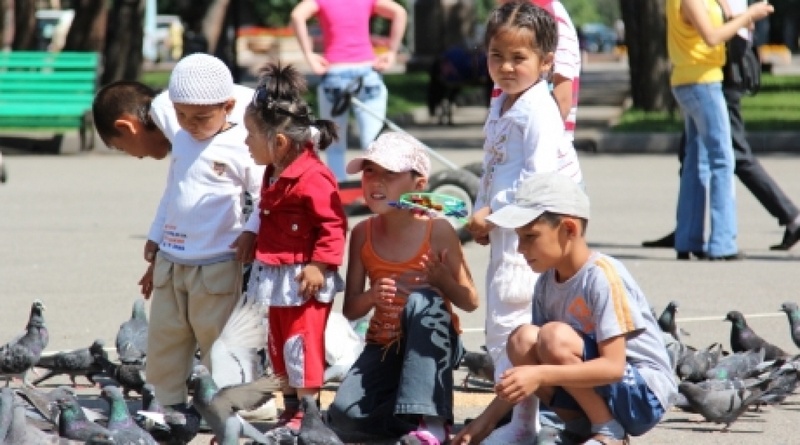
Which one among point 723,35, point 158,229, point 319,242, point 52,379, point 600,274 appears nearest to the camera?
point 600,274

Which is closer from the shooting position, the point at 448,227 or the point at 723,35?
the point at 448,227

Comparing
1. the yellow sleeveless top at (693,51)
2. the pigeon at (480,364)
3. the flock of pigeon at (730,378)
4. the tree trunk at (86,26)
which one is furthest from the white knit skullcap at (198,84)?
the tree trunk at (86,26)

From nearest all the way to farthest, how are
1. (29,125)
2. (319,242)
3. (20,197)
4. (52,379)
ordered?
1. (319,242)
2. (52,379)
3. (20,197)
4. (29,125)

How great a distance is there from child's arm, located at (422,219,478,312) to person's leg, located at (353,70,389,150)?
5960mm

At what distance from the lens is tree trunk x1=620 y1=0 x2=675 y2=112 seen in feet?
69.7

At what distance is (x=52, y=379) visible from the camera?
23.1ft

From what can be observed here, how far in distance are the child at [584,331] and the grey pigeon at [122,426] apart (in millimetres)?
1117

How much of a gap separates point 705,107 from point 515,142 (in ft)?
14.8

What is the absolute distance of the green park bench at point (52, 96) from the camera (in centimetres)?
1922

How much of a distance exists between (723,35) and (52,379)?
4629 millimetres

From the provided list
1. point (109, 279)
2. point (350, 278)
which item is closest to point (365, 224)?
point (350, 278)

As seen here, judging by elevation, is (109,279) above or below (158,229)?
below

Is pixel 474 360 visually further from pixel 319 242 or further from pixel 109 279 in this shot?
pixel 109 279

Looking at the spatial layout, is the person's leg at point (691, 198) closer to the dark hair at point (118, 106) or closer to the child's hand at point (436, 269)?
the dark hair at point (118, 106)
